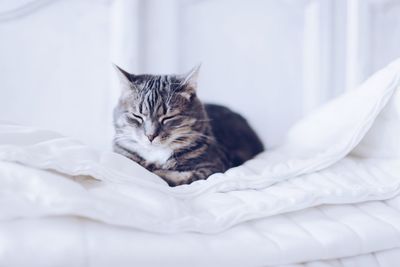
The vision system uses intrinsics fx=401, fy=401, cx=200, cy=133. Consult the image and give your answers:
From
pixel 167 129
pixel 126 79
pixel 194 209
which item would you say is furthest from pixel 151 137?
pixel 194 209

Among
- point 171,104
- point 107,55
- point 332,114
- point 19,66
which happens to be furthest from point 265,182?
point 19,66

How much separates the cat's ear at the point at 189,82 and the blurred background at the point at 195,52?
1.27ft

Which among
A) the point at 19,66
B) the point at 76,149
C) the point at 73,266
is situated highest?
the point at 19,66

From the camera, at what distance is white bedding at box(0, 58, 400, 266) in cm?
61

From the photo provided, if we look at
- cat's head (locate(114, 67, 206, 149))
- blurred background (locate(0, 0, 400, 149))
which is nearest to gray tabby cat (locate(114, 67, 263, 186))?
cat's head (locate(114, 67, 206, 149))

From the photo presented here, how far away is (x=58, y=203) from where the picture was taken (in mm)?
617

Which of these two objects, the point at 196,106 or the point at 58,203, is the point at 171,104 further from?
the point at 58,203

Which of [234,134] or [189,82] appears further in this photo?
[234,134]

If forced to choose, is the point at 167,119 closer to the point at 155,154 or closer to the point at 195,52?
the point at 155,154

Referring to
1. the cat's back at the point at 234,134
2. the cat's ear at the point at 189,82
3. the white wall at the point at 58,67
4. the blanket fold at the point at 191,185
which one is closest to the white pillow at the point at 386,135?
the blanket fold at the point at 191,185

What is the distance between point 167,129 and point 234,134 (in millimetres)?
426

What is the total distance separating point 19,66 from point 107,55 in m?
0.31

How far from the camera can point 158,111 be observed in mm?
1084

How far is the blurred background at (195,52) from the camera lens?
4.68ft
